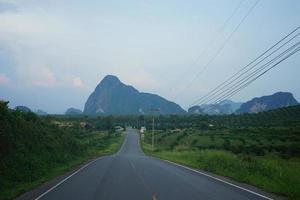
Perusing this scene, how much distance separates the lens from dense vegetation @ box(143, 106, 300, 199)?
2130 centimetres

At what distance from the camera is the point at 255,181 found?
20359 mm

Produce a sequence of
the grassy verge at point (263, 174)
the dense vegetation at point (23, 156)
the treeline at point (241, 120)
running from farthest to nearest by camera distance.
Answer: the treeline at point (241, 120), the dense vegetation at point (23, 156), the grassy verge at point (263, 174)

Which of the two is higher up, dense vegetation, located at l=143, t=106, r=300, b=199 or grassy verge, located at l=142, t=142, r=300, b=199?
dense vegetation, located at l=143, t=106, r=300, b=199

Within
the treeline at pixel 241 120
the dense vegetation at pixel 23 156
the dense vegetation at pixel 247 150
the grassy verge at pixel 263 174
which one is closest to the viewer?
the grassy verge at pixel 263 174

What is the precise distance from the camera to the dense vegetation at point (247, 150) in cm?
2130

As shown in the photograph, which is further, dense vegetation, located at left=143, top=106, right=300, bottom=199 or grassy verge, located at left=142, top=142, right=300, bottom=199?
dense vegetation, located at left=143, top=106, right=300, bottom=199

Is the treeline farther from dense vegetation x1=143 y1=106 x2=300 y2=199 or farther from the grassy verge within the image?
the grassy verge

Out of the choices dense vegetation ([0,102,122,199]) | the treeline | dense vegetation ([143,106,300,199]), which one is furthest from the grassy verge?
the treeline

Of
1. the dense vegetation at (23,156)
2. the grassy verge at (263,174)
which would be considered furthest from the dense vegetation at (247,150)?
the dense vegetation at (23,156)

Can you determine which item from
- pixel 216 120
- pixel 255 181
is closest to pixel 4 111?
pixel 255 181

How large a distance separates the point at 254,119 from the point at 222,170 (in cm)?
12694

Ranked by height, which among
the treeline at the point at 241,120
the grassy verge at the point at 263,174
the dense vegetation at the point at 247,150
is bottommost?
the grassy verge at the point at 263,174

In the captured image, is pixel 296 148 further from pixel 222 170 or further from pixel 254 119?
pixel 254 119

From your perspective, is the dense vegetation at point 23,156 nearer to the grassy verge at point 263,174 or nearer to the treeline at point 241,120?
the grassy verge at point 263,174
